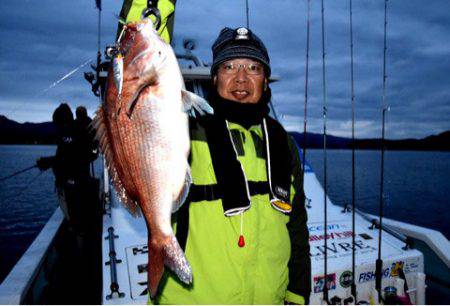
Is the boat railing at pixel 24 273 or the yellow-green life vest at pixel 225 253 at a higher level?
the yellow-green life vest at pixel 225 253

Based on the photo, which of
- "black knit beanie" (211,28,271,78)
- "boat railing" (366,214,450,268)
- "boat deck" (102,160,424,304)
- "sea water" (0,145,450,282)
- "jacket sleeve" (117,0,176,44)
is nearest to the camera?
"jacket sleeve" (117,0,176,44)

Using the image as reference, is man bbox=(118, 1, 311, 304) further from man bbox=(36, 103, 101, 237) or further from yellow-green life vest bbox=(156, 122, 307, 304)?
man bbox=(36, 103, 101, 237)

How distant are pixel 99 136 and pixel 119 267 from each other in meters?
2.27

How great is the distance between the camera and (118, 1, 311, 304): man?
177 centimetres

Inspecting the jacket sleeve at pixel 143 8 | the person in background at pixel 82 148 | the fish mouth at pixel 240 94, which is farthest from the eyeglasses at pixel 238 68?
the person in background at pixel 82 148

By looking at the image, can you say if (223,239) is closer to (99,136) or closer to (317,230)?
(99,136)

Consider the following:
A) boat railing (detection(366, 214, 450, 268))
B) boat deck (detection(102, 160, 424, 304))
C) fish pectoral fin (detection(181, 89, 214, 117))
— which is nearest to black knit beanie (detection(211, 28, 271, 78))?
fish pectoral fin (detection(181, 89, 214, 117))

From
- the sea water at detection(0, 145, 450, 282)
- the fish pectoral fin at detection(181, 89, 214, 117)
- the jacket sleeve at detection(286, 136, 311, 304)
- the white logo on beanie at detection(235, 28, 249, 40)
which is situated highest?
the white logo on beanie at detection(235, 28, 249, 40)

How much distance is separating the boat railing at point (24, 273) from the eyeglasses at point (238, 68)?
3.15m

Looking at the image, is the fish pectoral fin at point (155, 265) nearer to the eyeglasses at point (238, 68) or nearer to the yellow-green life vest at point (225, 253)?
the yellow-green life vest at point (225, 253)

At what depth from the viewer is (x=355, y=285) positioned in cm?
342

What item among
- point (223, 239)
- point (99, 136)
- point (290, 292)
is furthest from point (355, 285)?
point (99, 136)

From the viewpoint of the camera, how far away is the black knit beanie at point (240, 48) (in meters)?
2.14

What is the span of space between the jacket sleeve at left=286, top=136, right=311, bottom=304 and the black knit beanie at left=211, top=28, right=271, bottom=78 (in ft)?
1.98
